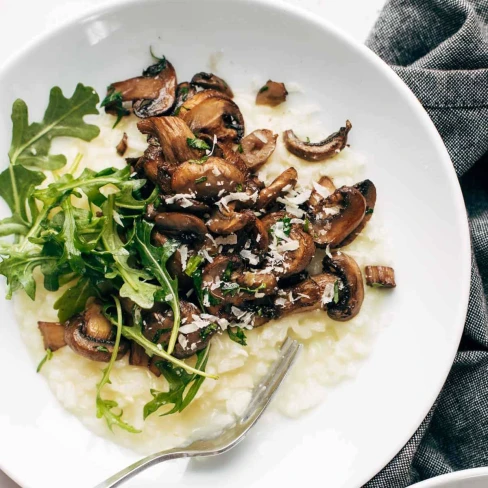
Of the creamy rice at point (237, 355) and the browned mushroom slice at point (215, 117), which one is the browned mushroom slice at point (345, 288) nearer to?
the creamy rice at point (237, 355)

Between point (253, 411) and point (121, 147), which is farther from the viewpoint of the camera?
point (121, 147)

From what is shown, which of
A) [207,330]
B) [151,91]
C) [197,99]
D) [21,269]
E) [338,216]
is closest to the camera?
[207,330]

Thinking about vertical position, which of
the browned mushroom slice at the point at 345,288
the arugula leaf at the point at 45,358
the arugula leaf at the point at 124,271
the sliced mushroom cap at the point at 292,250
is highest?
the arugula leaf at the point at 124,271

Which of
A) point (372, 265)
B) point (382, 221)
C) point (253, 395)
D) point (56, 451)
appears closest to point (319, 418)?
point (253, 395)

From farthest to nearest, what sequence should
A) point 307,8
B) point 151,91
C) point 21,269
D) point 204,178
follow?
point 307,8, point 151,91, point 21,269, point 204,178

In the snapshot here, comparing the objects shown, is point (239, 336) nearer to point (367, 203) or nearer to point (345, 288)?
point (345, 288)

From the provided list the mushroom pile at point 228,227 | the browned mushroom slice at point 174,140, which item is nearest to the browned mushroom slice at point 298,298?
the mushroom pile at point 228,227

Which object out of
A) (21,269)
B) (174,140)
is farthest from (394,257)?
(21,269)
